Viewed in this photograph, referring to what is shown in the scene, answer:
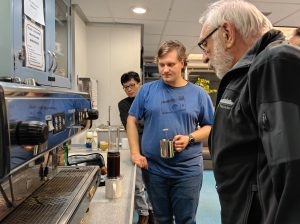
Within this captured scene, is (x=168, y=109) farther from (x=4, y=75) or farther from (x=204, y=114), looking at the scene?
(x=4, y=75)

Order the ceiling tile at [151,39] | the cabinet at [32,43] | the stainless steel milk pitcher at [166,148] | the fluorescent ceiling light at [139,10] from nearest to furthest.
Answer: the cabinet at [32,43]
the stainless steel milk pitcher at [166,148]
the fluorescent ceiling light at [139,10]
the ceiling tile at [151,39]

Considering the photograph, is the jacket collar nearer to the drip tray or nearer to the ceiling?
the drip tray

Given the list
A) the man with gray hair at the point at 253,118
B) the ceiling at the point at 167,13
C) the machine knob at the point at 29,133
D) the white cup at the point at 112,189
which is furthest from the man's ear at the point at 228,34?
the ceiling at the point at 167,13

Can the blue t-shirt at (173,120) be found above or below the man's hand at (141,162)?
above

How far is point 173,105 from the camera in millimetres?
1761

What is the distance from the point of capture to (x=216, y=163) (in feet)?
2.95

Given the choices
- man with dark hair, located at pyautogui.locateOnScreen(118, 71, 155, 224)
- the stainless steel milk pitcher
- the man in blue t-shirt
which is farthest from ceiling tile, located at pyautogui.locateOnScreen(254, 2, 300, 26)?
the stainless steel milk pitcher

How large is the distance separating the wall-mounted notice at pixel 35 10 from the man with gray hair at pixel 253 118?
2.10 feet

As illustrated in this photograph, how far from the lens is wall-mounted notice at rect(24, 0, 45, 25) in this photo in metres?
1.01

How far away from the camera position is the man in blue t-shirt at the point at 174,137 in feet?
5.68

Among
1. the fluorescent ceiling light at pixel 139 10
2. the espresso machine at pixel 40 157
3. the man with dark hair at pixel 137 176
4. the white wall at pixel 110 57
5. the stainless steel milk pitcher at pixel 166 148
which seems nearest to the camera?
the espresso machine at pixel 40 157

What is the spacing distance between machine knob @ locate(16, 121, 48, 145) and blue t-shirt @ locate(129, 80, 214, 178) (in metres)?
1.22

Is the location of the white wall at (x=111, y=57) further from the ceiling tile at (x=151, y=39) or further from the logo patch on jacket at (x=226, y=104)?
the logo patch on jacket at (x=226, y=104)

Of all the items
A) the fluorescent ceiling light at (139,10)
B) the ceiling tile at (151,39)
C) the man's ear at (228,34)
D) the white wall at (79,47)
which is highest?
the ceiling tile at (151,39)
